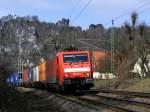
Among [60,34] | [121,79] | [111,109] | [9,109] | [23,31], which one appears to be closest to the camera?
[9,109]

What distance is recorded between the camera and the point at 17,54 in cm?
8056

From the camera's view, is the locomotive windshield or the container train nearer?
the container train

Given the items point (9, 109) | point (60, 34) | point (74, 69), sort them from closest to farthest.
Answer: point (9, 109), point (74, 69), point (60, 34)

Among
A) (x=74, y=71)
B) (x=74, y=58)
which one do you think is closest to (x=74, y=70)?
(x=74, y=71)

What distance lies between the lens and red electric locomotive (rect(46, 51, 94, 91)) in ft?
106

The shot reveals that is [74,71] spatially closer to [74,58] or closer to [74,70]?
[74,70]

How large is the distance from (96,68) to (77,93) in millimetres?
50624

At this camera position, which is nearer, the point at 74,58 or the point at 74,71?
the point at 74,71

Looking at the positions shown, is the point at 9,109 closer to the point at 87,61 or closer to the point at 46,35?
the point at 87,61

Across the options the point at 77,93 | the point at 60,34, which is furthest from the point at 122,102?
the point at 60,34

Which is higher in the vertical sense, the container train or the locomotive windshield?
the locomotive windshield

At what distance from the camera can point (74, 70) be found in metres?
32.7

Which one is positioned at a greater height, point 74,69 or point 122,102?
point 74,69

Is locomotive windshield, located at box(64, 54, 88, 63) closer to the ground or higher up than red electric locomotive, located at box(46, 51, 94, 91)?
higher up
